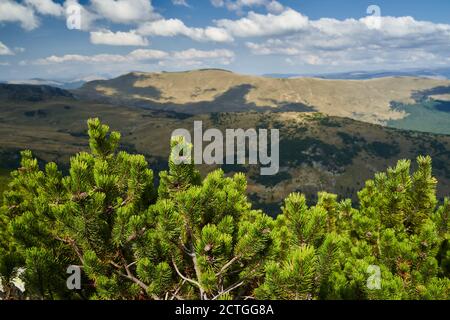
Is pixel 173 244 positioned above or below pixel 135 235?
below

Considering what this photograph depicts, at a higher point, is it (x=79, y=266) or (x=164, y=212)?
(x=164, y=212)

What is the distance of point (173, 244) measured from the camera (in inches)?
370

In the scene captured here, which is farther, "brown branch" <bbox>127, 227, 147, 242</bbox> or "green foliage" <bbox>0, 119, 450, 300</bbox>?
"brown branch" <bbox>127, 227, 147, 242</bbox>

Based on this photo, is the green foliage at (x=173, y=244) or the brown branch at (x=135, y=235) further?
the brown branch at (x=135, y=235)

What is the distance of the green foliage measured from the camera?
8.55 metres

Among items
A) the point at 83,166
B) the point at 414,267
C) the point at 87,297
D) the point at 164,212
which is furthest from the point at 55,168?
the point at 414,267

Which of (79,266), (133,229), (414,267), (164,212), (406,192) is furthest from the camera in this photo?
(406,192)

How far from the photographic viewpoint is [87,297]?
11.0 meters

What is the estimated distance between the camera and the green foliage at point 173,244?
8.55 meters
